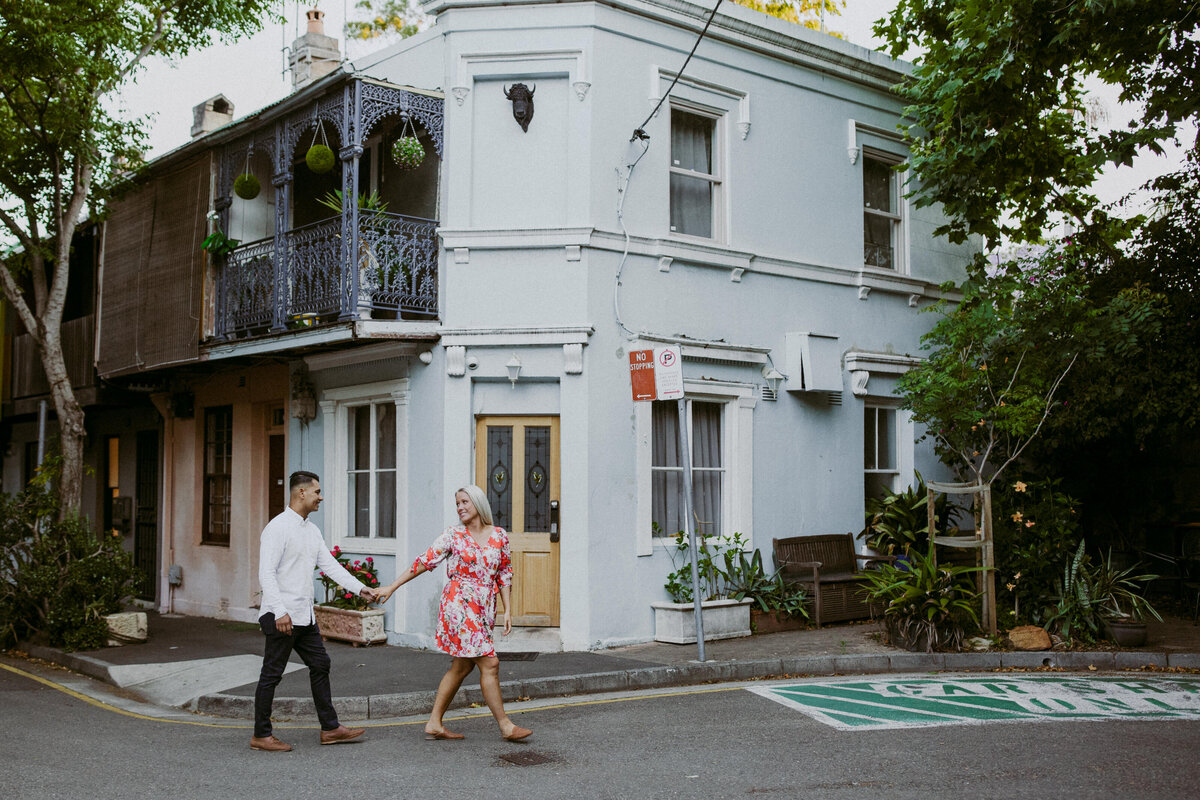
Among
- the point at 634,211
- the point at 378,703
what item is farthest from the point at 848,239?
the point at 378,703

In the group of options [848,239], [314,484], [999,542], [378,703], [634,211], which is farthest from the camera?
[848,239]

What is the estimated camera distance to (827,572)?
42.9ft

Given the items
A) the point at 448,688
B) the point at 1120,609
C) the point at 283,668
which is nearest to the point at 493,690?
the point at 448,688

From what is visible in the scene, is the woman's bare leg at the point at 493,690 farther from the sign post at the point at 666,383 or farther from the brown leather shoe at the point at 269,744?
the sign post at the point at 666,383

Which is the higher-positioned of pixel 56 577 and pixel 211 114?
pixel 211 114

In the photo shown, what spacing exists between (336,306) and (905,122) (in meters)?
8.05

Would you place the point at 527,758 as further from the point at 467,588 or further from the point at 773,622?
the point at 773,622

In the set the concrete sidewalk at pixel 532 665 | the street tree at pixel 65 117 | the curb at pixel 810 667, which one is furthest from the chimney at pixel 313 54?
the curb at pixel 810 667

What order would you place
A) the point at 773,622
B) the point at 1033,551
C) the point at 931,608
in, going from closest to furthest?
the point at 931,608 < the point at 1033,551 < the point at 773,622

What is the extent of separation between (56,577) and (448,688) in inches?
264

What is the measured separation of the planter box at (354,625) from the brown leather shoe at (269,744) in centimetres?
446

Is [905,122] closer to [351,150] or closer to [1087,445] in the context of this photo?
[1087,445]

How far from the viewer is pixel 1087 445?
49.1 ft

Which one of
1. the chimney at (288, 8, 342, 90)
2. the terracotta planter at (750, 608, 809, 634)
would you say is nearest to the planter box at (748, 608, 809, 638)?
the terracotta planter at (750, 608, 809, 634)
